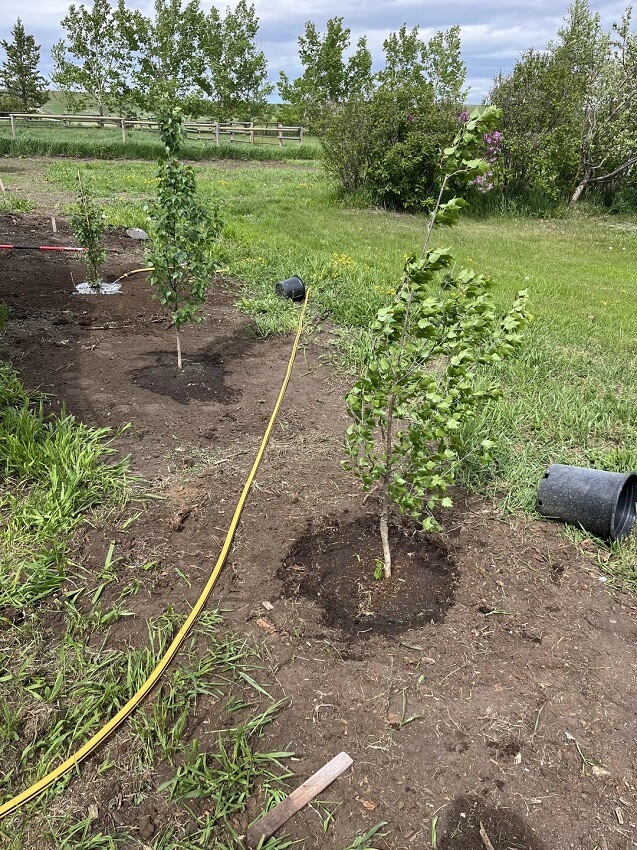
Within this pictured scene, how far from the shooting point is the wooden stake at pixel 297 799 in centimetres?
180

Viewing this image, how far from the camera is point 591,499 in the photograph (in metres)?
3.08

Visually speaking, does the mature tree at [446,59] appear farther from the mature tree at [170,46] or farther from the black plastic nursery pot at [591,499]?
the black plastic nursery pot at [591,499]

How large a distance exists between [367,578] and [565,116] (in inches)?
570

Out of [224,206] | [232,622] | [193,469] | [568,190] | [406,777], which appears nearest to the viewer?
[406,777]

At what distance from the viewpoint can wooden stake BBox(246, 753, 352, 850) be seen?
180 centimetres

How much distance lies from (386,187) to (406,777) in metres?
13.1

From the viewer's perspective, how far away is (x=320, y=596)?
107 inches

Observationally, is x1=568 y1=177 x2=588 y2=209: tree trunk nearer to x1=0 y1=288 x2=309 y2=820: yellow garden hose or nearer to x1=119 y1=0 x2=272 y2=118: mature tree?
x1=0 y1=288 x2=309 y2=820: yellow garden hose

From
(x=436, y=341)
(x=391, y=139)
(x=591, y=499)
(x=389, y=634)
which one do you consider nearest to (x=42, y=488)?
(x=389, y=634)

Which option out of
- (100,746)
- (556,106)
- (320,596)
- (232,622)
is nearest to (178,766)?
(100,746)

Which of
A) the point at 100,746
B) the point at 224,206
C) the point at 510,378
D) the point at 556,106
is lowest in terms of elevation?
the point at 100,746

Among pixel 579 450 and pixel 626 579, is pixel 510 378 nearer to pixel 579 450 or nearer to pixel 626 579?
pixel 579 450

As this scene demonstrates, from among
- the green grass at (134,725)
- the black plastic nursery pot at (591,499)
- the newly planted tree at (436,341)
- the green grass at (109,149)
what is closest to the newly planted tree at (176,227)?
the newly planted tree at (436,341)

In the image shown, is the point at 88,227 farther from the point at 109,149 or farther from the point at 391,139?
the point at 109,149
